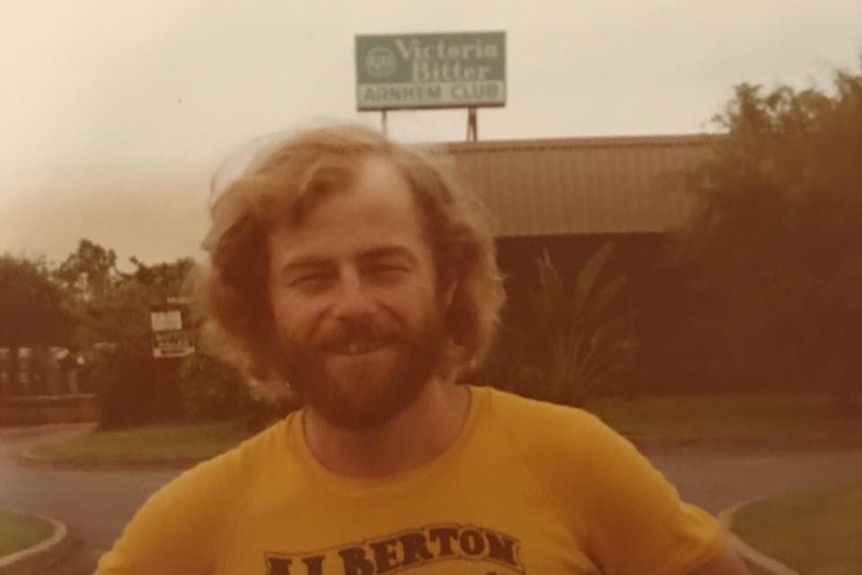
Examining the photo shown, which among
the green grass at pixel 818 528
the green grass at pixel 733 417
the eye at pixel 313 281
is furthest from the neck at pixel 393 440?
the green grass at pixel 818 528

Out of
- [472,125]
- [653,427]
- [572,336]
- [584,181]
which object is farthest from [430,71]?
[653,427]

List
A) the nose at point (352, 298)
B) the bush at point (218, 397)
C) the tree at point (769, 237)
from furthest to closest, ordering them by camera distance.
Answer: the tree at point (769, 237), the bush at point (218, 397), the nose at point (352, 298)

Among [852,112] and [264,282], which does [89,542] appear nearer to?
[264,282]

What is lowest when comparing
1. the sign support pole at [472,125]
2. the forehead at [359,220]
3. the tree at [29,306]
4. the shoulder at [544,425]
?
the shoulder at [544,425]

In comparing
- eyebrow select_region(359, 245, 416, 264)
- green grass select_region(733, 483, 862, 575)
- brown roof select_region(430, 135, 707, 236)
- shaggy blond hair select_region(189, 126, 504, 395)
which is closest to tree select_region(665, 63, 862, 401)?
brown roof select_region(430, 135, 707, 236)

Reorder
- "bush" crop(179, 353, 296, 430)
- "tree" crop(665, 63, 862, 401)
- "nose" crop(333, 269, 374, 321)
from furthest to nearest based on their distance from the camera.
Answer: "tree" crop(665, 63, 862, 401) → "bush" crop(179, 353, 296, 430) → "nose" crop(333, 269, 374, 321)

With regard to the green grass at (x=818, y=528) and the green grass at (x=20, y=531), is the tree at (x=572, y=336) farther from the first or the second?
the green grass at (x=20, y=531)

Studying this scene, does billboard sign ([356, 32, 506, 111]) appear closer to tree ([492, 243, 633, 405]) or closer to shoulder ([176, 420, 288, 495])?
tree ([492, 243, 633, 405])
